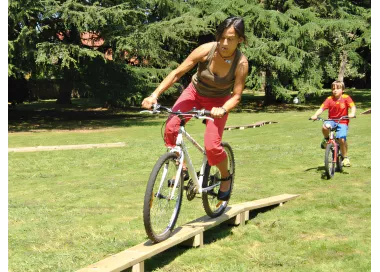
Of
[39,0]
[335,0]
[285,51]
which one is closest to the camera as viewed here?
[39,0]

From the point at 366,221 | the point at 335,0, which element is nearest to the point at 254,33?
the point at 335,0

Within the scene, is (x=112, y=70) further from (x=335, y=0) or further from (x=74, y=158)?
(x=335, y=0)

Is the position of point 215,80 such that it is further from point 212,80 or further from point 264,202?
point 264,202

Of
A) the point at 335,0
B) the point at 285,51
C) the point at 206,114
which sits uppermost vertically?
the point at 335,0

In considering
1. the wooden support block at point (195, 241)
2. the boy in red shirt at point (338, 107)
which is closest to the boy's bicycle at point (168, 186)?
the wooden support block at point (195, 241)

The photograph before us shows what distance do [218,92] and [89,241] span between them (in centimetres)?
222

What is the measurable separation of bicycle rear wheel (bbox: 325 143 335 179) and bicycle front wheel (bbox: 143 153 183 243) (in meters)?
4.85

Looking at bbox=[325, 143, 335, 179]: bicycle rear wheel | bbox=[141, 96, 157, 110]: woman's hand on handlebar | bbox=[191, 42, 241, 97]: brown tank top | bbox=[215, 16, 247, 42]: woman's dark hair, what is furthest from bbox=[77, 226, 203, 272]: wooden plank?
bbox=[325, 143, 335, 179]: bicycle rear wheel

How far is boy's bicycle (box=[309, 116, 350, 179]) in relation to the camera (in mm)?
9732

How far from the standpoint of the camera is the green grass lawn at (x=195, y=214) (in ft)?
17.2

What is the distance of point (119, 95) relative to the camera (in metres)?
28.3

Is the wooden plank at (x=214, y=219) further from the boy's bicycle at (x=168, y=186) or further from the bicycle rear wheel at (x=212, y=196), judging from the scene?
the boy's bicycle at (x=168, y=186)

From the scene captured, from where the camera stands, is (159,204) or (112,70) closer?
(159,204)

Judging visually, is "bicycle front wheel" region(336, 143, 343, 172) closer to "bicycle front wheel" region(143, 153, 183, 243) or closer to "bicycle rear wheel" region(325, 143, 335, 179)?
"bicycle rear wheel" region(325, 143, 335, 179)
